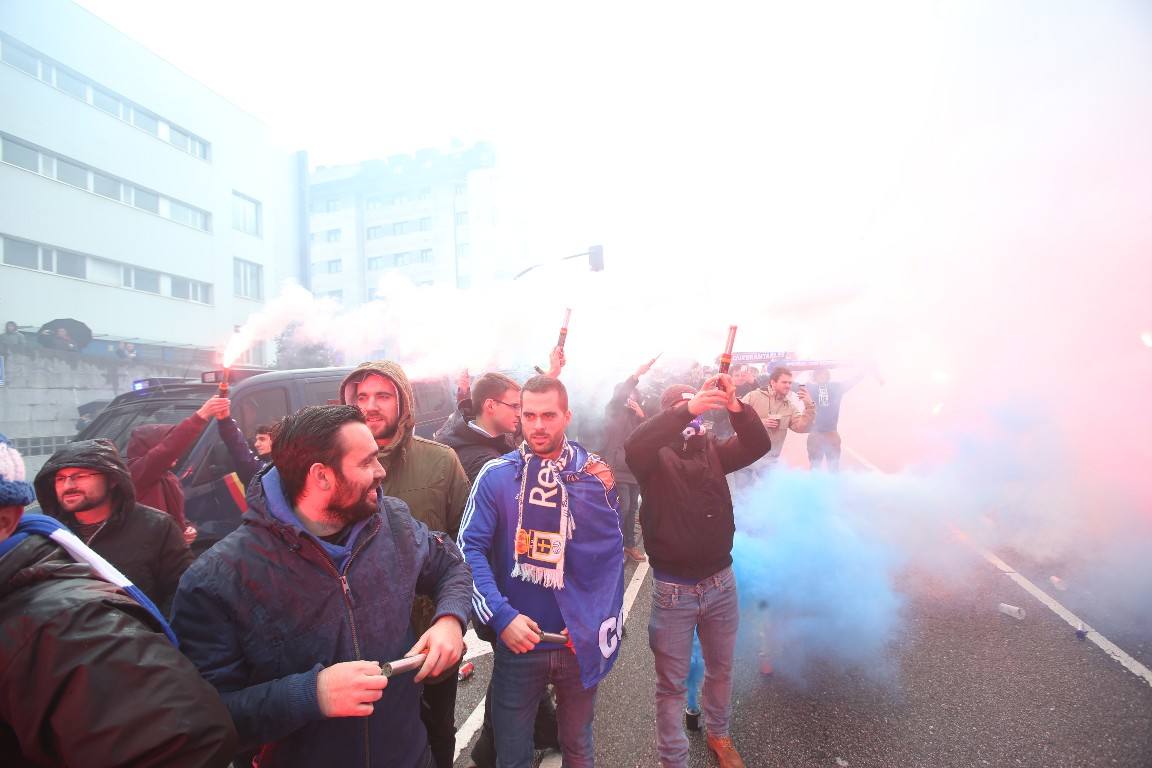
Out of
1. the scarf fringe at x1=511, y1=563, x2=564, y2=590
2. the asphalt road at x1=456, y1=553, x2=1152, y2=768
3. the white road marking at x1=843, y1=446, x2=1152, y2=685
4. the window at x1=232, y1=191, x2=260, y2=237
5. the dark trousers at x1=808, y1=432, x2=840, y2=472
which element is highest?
Answer: the window at x1=232, y1=191, x2=260, y2=237

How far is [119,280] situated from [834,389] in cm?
2590

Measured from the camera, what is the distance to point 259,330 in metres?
9.87

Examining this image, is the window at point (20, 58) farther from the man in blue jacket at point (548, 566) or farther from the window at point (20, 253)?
the man in blue jacket at point (548, 566)

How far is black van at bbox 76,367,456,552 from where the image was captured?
448 cm

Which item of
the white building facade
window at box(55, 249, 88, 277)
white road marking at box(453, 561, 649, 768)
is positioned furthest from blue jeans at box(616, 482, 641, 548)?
window at box(55, 249, 88, 277)

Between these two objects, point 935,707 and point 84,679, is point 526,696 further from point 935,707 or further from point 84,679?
point 935,707

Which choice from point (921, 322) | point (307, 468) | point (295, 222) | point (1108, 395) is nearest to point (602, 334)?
point (921, 322)

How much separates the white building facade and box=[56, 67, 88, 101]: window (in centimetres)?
4

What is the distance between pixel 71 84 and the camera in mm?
19828

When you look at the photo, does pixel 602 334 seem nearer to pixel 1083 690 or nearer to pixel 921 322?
pixel 921 322

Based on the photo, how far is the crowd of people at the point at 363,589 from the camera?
1073 millimetres

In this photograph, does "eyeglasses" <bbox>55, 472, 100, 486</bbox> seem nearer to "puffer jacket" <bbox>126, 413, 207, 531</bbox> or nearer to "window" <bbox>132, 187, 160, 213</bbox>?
"puffer jacket" <bbox>126, 413, 207, 531</bbox>

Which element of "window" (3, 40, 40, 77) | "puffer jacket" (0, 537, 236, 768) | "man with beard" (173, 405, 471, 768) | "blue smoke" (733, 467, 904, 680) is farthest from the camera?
"window" (3, 40, 40, 77)

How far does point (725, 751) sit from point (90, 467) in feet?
11.5
